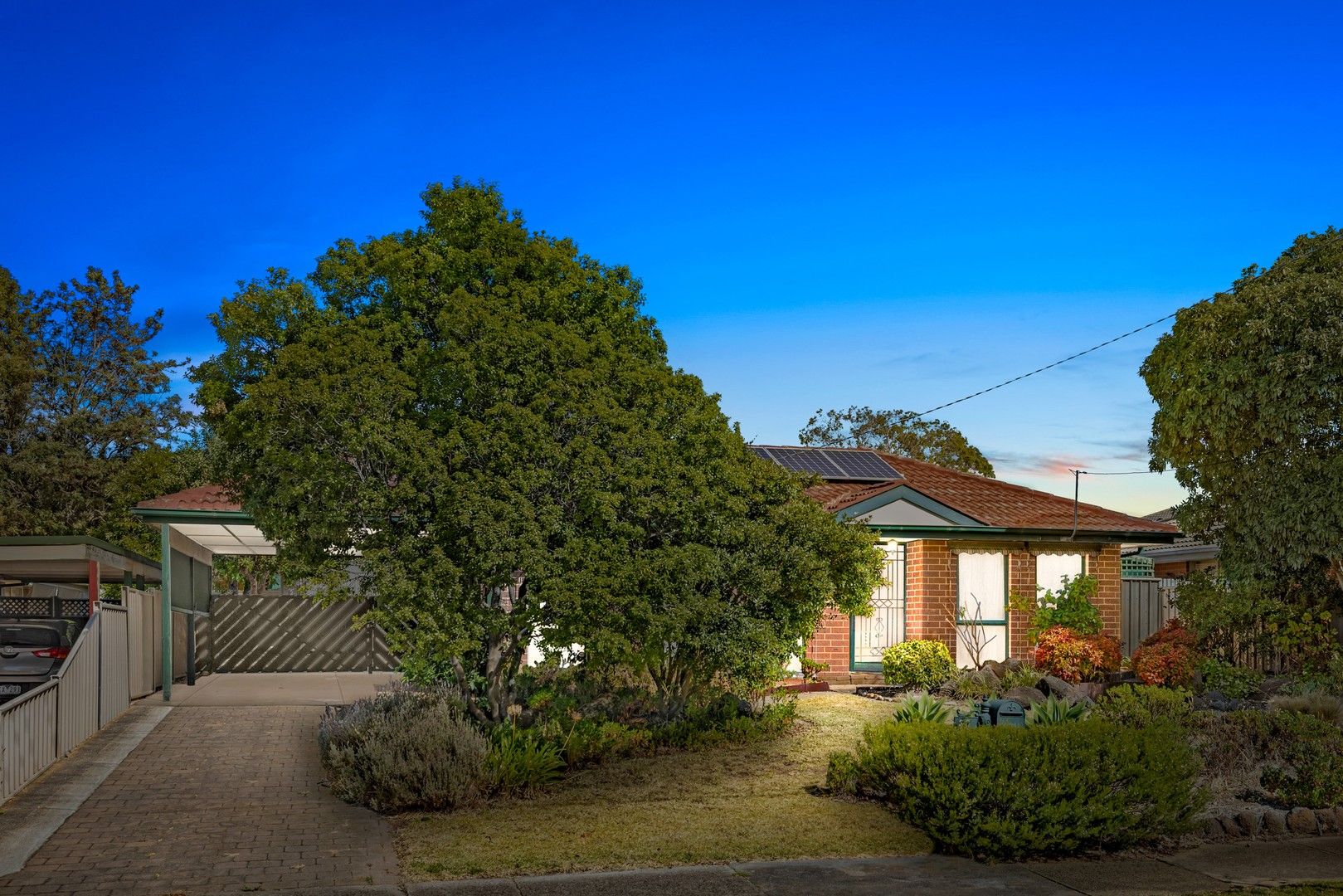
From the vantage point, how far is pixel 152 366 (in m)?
39.1

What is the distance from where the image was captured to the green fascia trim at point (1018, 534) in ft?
63.3

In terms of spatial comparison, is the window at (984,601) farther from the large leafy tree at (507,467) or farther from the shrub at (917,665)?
the large leafy tree at (507,467)

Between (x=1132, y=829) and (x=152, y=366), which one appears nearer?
(x=1132, y=829)

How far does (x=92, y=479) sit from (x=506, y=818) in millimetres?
31273

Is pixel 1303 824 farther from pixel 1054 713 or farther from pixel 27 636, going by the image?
pixel 27 636

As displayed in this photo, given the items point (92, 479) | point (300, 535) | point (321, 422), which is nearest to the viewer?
point (321, 422)

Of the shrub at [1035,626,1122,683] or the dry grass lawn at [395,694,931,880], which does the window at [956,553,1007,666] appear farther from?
the dry grass lawn at [395,694,931,880]

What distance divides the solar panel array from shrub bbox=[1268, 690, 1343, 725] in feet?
28.8

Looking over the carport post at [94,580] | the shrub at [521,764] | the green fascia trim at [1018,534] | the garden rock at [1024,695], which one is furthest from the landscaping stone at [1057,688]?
the carport post at [94,580]

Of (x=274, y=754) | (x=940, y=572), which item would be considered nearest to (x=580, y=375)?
(x=274, y=754)

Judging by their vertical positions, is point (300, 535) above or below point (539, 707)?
above

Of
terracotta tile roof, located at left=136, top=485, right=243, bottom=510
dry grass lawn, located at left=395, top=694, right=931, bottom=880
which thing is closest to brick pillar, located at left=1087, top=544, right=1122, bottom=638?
dry grass lawn, located at left=395, top=694, right=931, bottom=880

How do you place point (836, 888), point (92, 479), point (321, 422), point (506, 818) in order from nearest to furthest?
point (836, 888) < point (506, 818) < point (321, 422) < point (92, 479)

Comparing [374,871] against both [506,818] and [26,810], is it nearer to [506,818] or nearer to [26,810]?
[506,818]
